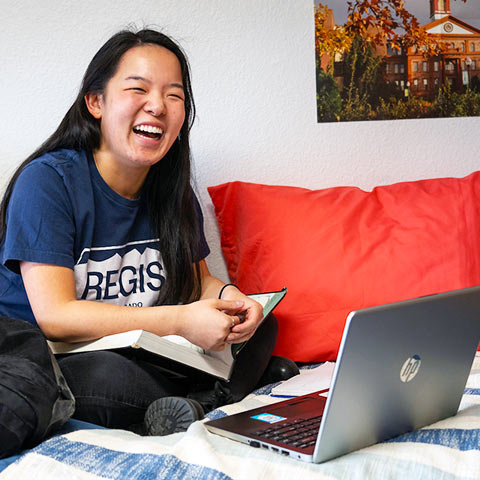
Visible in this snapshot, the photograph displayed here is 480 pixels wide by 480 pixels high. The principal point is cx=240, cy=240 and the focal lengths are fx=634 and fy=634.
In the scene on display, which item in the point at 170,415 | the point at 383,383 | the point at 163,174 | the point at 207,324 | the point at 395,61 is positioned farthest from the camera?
the point at 395,61

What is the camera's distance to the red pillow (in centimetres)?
139

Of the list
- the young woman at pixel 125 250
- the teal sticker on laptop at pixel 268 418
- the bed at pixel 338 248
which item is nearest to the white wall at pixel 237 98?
the bed at pixel 338 248

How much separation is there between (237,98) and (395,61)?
47cm

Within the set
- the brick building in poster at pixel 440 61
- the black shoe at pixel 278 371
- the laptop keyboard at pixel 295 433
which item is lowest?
the black shoe at pixel 278 371

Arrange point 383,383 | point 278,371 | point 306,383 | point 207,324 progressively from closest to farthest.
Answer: point 383,383
point 207,324
point 306,383
point 278,371

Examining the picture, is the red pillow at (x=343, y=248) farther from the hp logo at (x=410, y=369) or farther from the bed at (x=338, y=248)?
the hp logo at (x=410, y=369)

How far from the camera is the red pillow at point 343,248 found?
1.39 m

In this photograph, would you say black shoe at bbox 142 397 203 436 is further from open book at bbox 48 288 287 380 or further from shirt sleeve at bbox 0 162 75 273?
shirt sleeve at bbox 0 162 75 273

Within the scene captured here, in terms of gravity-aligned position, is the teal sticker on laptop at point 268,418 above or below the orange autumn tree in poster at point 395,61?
below

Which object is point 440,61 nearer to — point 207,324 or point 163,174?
point 163,174

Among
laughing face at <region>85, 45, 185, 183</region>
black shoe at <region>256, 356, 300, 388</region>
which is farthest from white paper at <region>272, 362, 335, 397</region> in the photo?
laughing face at <region>85, 45, 185, 183</region>

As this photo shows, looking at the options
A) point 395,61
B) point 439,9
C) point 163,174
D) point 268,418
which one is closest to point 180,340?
point 268,418

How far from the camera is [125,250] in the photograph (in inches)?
51.1

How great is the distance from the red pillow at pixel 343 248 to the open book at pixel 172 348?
0.62ft
